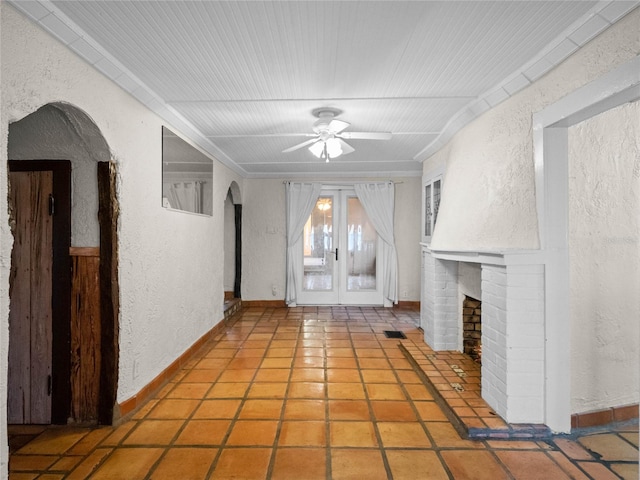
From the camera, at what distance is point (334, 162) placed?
516 centimetres

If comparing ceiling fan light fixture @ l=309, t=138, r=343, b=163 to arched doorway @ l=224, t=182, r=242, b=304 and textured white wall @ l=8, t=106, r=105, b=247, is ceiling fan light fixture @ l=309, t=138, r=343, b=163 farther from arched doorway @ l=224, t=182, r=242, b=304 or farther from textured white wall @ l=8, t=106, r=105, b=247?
arched doorway @ l=224, t=182, r=242, b=304

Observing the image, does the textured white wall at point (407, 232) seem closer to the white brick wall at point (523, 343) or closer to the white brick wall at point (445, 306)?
the white brick wall at point (445, 306)

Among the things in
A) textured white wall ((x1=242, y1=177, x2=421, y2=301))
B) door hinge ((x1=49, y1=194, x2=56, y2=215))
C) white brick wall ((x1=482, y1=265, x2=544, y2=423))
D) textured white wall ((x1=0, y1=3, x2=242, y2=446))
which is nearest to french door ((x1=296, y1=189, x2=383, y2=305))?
textured white wall ((x1=242, y1=177, x2=421, y2=301))

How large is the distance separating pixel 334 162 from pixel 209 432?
3935 mm

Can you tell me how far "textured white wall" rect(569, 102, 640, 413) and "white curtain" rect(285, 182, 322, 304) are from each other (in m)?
4.18

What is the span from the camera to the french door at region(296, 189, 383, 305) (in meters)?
6.09

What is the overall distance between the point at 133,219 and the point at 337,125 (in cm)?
185

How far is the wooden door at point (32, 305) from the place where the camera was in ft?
7.48

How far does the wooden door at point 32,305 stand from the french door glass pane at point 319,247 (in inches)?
164

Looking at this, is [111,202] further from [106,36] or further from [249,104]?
[249,104]

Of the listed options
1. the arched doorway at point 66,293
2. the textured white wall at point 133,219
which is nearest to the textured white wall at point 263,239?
the textured white wall at point 133,219

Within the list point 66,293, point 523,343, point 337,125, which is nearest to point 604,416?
point 523,343

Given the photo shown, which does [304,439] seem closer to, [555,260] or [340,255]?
[555,260]

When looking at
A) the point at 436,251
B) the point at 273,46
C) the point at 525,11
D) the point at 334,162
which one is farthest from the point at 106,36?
the point at 334,162
